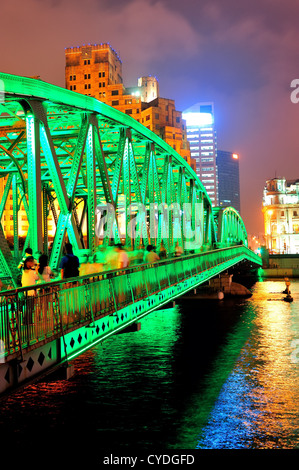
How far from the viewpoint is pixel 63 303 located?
9562 millimetres

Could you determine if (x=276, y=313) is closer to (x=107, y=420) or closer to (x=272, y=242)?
(x=107, y=420)

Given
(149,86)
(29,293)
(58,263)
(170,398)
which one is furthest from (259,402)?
(149,86)

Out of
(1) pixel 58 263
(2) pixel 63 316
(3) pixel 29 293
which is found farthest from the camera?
(1) pixel 58 263

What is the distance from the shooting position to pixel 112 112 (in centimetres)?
2062

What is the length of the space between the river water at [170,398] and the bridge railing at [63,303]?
3.85ft

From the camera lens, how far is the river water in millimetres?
13305

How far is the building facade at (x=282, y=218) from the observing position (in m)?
146

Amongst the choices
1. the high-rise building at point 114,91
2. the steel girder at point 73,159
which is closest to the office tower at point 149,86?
the high-rise building at point 114,91

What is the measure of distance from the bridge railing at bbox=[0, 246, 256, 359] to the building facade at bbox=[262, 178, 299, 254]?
439 ft

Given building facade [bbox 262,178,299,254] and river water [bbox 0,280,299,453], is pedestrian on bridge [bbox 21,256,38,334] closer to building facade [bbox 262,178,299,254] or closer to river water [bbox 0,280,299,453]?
river water [bbox 0,280,299,453]

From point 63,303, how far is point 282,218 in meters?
144

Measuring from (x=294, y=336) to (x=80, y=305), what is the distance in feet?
71.1

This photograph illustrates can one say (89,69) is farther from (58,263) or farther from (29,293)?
(29,293)

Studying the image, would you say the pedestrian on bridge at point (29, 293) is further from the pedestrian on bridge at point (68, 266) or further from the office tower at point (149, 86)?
the office tower at point (149, 86)
